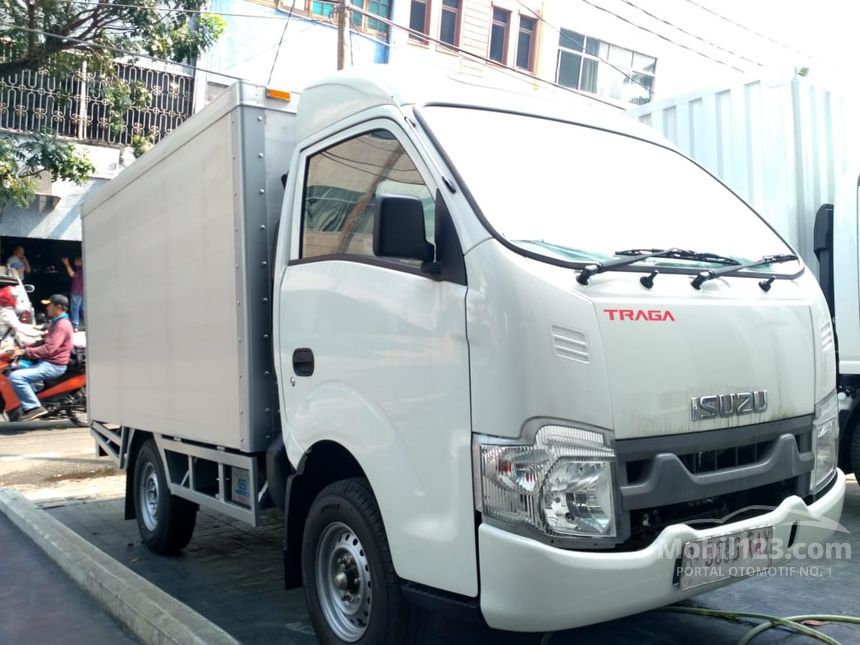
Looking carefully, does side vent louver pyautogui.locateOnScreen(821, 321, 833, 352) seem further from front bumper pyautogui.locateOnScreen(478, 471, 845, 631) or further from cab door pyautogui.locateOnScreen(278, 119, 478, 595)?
cab door pyautogui.locateOnScreen(278, 119, 478, 595)

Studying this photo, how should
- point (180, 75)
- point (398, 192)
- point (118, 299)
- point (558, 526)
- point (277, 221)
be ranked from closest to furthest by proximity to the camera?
1. point (558, 526)
2. point (398, 192)
3. point (277, 221)
4. point (118, 299)
5. point (180, 75)

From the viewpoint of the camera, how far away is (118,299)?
609 cm

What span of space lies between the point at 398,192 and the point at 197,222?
181 cm

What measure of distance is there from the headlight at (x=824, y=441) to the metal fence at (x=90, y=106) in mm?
13688

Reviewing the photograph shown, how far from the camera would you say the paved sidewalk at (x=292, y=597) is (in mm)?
3809

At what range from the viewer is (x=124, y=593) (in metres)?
4.24

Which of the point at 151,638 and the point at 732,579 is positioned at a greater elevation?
the point at 732,579

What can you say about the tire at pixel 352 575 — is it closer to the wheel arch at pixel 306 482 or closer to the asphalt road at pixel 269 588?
the wheel arch at pixel 306 482

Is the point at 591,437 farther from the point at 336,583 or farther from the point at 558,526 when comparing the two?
the point at 336,583

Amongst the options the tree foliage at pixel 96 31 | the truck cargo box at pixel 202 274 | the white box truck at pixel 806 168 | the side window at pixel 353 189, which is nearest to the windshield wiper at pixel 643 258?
the side window at pixel 353 189

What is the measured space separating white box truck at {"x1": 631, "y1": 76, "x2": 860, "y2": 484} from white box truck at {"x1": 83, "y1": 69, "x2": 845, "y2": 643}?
6.76 feet

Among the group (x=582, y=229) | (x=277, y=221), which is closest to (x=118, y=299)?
(x=277, y=221)

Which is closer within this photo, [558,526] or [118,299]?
[558,526]

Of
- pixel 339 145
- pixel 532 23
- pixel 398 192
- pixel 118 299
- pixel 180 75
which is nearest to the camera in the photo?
pixel 398 192
